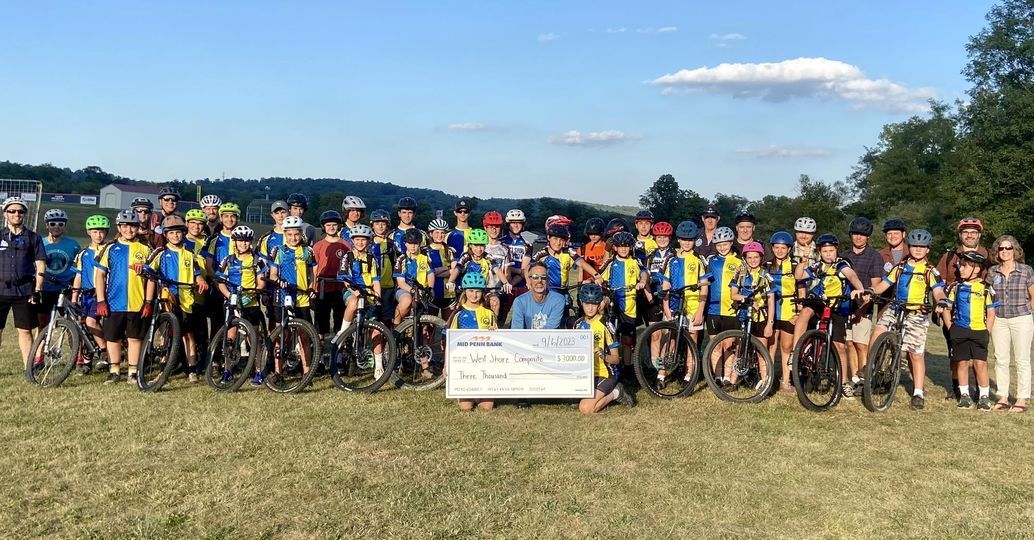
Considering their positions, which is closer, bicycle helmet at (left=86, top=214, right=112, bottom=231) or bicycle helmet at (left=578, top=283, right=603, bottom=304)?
bicycle helmet at (left=578, top=283, right=603, bottom=304)

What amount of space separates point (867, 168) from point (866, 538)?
78158 mm

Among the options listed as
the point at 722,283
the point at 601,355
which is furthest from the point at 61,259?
the point at 722,283

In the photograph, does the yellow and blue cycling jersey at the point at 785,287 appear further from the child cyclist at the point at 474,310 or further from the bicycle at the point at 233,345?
the bicycle at the point at 233,345

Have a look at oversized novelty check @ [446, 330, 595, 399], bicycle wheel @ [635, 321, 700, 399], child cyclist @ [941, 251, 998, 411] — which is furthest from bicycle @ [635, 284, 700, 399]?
child cyclist @ [941, 251, 998, 411]

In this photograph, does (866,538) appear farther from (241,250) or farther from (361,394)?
(241,250)

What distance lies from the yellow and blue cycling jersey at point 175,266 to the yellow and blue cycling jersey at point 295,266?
87cm

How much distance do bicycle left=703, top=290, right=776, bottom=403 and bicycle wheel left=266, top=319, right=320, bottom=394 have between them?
4.13 m

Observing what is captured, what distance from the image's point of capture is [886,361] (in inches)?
300

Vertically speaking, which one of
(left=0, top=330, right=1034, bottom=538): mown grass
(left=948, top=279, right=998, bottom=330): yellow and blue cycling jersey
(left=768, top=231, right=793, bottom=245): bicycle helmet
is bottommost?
(left=0, top=330, right=1034, bottom=538): mown grass

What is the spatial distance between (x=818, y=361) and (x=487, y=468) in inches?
157

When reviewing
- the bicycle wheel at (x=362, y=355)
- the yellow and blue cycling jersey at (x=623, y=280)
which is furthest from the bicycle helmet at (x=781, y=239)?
the bicycle wheel at (x=362, y=355)

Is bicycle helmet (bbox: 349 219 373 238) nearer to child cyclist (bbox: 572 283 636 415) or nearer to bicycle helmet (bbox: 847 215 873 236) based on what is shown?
child cyclist (bbox: 572 283 636 415)

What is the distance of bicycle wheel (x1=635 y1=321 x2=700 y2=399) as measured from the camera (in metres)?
7.81

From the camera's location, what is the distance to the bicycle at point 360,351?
7723 millimetres
